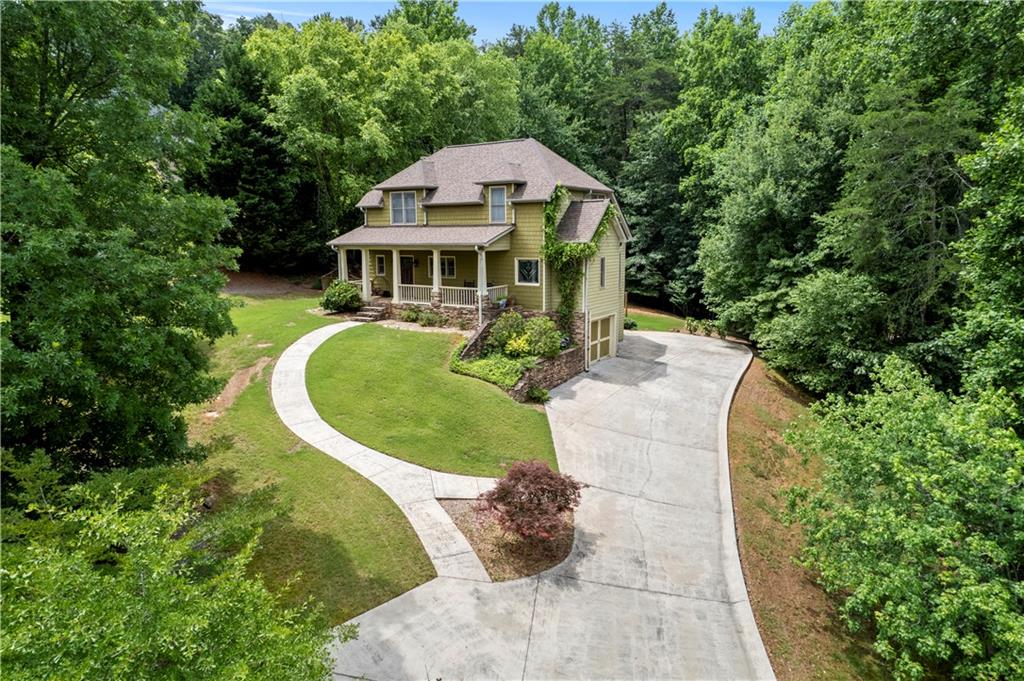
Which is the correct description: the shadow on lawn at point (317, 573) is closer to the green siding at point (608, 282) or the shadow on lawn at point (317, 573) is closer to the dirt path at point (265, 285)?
the green siding at point (608, 282)

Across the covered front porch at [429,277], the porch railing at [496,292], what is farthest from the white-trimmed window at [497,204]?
the porch railing at [496,292]

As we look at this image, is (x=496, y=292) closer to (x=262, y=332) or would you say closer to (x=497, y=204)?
(x=497, y=204)

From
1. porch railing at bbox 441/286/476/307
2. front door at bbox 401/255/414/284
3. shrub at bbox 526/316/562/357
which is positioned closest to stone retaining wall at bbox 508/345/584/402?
shrub at bbox 526/316/562/357

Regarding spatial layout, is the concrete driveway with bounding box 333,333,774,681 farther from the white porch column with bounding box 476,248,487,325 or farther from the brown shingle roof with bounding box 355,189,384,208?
the brown shingle roof with bounding box 355,189,384,208

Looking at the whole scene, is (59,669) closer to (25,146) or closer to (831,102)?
(25,146)

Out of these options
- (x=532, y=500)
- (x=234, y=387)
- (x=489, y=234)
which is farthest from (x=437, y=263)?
(x=532, y=500)

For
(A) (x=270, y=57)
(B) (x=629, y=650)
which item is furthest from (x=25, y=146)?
(A) (x=270, y=57)
